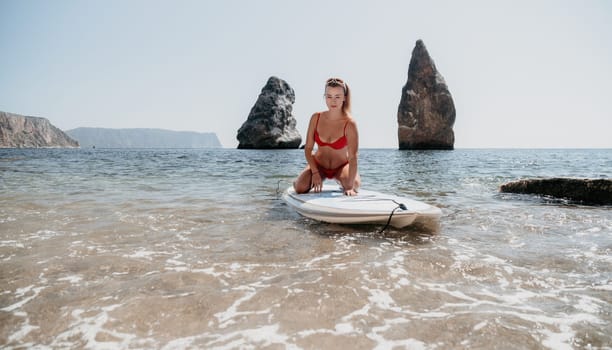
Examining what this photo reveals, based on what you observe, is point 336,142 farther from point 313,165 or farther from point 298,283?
point 298,283

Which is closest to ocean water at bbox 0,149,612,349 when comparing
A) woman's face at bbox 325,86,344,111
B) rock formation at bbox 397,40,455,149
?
woman's face at bbox 325,86,344,111

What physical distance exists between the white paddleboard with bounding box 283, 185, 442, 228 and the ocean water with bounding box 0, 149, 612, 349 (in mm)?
169

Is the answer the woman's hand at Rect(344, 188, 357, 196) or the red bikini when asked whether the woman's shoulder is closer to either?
the red bikini

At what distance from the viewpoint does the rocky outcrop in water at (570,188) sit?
23.7 ft

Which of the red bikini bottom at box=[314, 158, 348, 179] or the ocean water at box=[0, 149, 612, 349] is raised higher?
the red bikini bottom at box=[314, 158, 348, 179]

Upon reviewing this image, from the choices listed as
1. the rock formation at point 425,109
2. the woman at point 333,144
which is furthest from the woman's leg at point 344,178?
the rock formation at point 425,109

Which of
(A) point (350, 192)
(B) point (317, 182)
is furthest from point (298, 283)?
(B) point (317, 182)

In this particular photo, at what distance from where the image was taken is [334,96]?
5.80 metres

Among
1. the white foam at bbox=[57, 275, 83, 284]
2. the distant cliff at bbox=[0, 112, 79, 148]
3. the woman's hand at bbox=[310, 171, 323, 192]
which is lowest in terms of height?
the white foam at bbox=[57, 275, 83, 284]

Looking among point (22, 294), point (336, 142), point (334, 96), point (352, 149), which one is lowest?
point (22, 294)

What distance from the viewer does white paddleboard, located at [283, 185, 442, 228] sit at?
4.62 metres

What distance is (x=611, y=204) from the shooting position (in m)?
6.96

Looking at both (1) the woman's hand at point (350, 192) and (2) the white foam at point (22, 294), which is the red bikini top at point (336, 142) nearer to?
(1) the woman's hand at point (350, 192)

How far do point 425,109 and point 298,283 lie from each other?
73384mm
